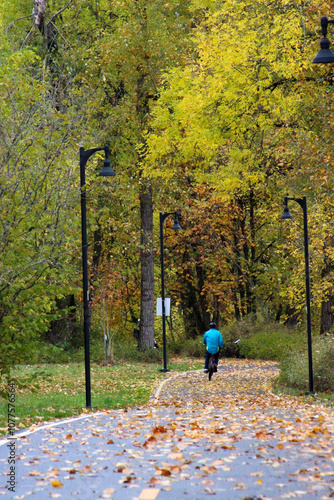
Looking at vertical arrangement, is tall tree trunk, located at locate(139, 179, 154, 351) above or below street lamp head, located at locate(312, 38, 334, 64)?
below

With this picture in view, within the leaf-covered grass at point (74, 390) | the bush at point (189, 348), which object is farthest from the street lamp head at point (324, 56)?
the bush at point (189, 348)

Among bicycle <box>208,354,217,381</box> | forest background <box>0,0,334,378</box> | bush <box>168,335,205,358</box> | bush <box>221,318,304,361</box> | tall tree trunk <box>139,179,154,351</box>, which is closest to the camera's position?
forest background <box>0,0,334,378</box>

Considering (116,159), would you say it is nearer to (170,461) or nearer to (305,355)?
(305,355)

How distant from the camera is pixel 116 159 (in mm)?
34250

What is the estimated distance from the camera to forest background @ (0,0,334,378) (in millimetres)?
15211

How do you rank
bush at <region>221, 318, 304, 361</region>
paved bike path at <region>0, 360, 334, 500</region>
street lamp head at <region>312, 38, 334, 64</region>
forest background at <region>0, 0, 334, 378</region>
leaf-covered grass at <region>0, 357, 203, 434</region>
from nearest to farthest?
1. paved bike path at <region>0, 360, 334, 500</region>
2. street lamp head at <region>312, 38, 334, 64</region>
3. leaf-covered grass at <region>0, 357, 203, 434</region>
4. forest background at <region>0, 0, 334, 378</region>
5. bush at <region>221, 318, 304, 361</region>

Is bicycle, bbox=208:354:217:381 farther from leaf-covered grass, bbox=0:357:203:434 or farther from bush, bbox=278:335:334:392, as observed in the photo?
bush, bbox=278:335:334:392

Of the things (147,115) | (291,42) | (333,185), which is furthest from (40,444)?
(147,115)

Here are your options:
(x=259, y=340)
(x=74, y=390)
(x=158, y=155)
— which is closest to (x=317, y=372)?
(x=74, y=390)

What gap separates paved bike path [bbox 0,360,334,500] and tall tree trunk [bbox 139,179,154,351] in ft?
59.8

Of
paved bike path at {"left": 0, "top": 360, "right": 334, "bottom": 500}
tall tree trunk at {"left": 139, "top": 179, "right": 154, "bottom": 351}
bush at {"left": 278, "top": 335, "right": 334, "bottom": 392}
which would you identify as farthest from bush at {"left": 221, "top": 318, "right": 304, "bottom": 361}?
paved bike path at {"left": 0, "top": 360, "right": 334, "bottom": 500}

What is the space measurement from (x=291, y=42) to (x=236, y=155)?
169 inches

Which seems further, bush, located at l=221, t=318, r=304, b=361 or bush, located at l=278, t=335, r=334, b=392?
bush, located at l=221, t=318, r=304, b=361

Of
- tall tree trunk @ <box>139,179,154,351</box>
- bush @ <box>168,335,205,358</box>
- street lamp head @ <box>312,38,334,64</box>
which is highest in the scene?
street lamp head @ <box>312,38,334,64</box>
